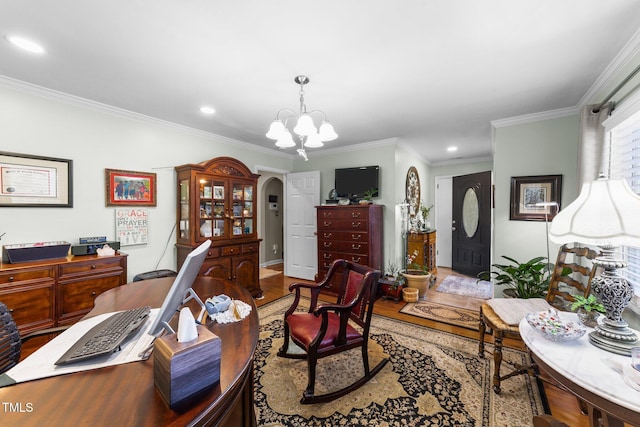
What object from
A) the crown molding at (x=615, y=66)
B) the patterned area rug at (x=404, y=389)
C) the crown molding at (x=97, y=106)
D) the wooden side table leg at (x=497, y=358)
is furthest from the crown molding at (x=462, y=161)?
the wooden side table leg at (x=497, y=358)

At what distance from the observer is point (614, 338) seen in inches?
47.1

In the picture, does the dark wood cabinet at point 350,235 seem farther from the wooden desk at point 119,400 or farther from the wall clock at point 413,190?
the wooden desk at point 119,400

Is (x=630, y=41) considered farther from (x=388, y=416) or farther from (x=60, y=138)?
(x=60, y=138)

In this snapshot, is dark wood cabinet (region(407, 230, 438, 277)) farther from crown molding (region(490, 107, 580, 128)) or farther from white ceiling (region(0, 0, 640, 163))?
white ceiling (region(0, 0, 640, 163))

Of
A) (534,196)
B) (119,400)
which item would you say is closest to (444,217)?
(534,196)

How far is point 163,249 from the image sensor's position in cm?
338

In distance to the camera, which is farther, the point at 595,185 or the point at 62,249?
the point at 62,249

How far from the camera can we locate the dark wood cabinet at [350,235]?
3875 mm

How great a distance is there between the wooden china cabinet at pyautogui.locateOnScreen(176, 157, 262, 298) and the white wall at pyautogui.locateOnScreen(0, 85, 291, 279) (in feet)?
0.78

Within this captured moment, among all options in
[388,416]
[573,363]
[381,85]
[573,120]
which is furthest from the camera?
[573,120]

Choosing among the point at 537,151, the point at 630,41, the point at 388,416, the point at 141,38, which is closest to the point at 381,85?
the point at 630,41

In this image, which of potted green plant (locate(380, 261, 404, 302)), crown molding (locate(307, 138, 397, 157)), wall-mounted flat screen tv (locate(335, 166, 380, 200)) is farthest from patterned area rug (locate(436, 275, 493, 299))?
crown molding (locate(307, 138, 397, 157))

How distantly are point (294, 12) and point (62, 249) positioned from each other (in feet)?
9.32

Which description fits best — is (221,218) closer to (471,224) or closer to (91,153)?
(91,153)
